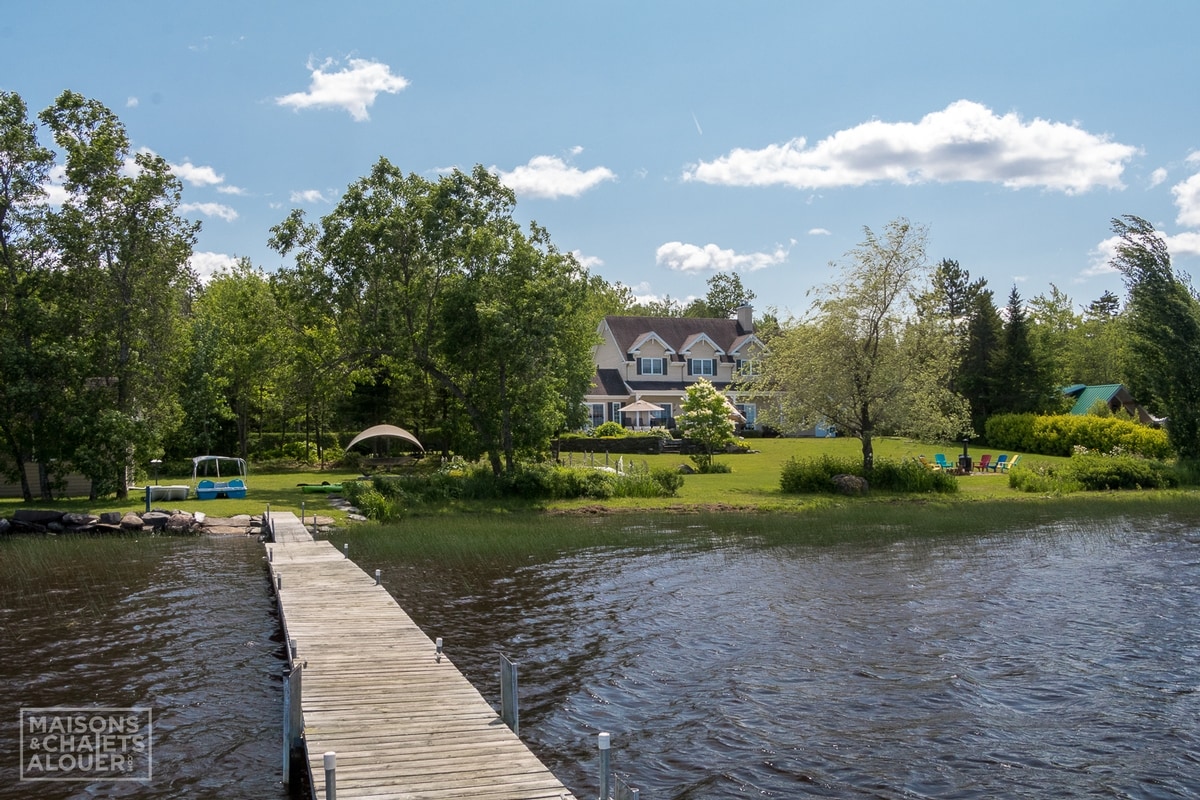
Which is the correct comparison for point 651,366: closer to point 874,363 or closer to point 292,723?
point 874,363

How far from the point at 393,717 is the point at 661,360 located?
6110 centimetres

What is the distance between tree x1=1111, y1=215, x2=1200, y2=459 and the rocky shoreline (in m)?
35.8

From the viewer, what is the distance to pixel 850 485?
35.2m

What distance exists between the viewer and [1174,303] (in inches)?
1679

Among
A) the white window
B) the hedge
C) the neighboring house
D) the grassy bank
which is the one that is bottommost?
the grassy bank

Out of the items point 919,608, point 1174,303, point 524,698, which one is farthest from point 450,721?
point 1174,303

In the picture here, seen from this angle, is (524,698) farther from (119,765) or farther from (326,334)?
(326,334)

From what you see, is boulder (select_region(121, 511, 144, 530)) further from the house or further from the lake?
the house

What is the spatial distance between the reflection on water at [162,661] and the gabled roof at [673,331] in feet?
162

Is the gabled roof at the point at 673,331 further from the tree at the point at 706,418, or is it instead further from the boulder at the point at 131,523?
the boulder at the point at 131,523

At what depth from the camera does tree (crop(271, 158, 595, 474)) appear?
3375cm

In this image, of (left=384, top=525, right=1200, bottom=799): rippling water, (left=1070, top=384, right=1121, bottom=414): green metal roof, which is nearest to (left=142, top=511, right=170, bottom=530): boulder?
(left=384, top=525, right=1200, bottom=799): rippling water

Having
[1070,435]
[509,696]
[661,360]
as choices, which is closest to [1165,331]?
[1070,435]

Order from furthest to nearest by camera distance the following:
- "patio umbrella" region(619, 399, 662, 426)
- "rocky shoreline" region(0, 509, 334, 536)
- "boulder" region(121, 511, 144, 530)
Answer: "patio umbrella" region(619, 399, 662, 426) < "boulder" region(121, 511, 144, 530) < "rocky shoreline" region(0, 509, 334, 536)
